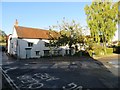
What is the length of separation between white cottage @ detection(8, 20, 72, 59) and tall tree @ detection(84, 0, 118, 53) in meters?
9.10

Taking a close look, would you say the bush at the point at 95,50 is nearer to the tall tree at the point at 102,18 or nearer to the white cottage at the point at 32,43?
the tall tree at the point at 102,18

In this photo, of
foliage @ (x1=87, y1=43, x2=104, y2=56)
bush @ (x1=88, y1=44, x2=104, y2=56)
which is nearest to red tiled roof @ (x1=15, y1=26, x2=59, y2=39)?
foliage @ (x1=87, y1=43, x2=104, y2=56)

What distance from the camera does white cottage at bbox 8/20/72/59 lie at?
4272cm

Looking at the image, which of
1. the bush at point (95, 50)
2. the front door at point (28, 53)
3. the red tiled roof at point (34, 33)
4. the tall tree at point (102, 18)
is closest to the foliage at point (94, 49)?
the bush at point (95, 50)

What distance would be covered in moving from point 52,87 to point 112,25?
34943 mm

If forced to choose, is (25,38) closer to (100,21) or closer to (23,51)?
(23,51)

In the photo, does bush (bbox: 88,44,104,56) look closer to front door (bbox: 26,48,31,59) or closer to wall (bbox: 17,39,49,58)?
wall (bbox: 17,39,49,58)

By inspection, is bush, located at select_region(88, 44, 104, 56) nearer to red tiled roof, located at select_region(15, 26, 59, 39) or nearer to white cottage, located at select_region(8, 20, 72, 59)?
white cottage, located at select_region(8, 20, 72, 59)

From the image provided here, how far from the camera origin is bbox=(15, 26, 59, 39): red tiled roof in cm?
4393

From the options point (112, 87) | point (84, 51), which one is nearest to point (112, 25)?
point (84, 51)

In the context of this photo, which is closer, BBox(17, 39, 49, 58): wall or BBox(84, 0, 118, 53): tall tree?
BBox(17, 39, 49, 58): wall

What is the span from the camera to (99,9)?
45.9 meters

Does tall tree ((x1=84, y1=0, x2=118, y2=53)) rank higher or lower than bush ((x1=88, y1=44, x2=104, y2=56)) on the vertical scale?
higher

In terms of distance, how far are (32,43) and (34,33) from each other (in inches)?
159
